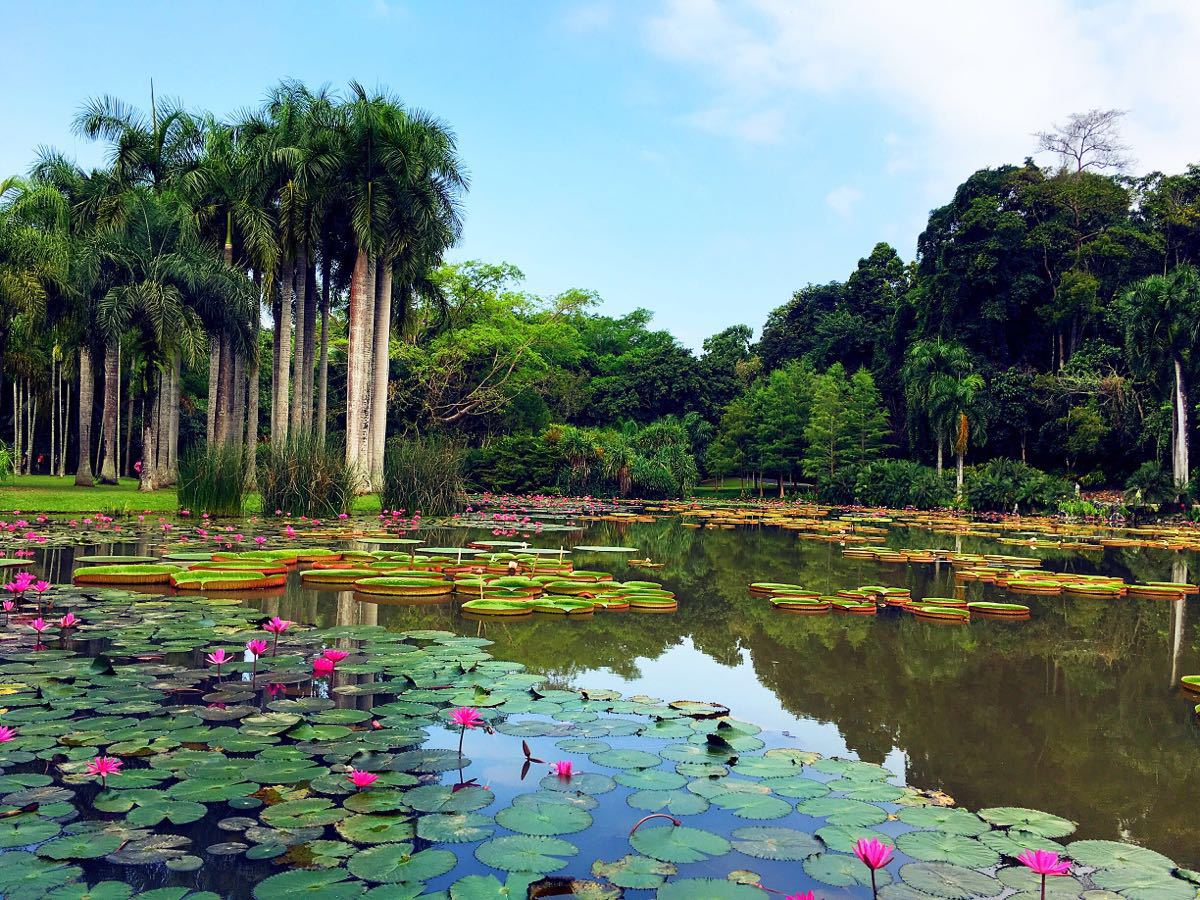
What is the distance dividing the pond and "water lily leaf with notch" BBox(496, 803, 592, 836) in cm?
1

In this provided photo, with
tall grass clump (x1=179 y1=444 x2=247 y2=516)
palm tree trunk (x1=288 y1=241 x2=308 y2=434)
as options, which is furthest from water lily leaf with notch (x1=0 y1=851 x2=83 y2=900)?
palm tree trunk (x1=288 y1=241 x2=308 y2=434)

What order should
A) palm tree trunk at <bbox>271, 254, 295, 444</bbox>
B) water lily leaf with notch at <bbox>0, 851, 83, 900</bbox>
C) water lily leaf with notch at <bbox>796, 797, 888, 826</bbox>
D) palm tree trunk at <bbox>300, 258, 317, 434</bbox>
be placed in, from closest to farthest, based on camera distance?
1. water lily leaf with notch at <bbox>0, 851, 83, 900</bbox>
2. water lily leaf with notch at <bbox>796, 797, 888, 826</bbox>
3. palm tree trunk at <bbox>271, 254, 295, 444</bbox>
4. palm tree trunk at <bbox>300, 258, 317, 434</bbox>

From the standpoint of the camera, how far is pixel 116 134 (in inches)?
916

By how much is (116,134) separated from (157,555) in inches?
773

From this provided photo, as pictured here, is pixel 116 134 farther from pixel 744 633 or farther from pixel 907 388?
pixel 907 388

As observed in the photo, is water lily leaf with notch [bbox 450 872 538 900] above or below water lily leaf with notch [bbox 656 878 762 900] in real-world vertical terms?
above

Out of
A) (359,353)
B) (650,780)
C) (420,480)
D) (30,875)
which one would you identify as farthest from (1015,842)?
(359,353)

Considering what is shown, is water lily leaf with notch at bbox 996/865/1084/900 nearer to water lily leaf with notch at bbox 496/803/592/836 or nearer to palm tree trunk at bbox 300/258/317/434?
water lily leaf with notch at bbox 496/803/592/836

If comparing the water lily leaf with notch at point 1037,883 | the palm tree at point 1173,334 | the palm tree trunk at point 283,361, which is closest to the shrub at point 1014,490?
the palm tree at point 1173,334

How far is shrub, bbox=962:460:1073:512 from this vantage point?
93.2 feet

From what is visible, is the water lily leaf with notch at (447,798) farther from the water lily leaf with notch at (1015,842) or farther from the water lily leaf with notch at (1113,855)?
the water lily leaf with notch at (1113,855)

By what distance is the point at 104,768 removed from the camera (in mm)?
2953

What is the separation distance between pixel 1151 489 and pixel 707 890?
30.6 meters

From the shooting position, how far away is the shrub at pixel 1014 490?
93.2ft
